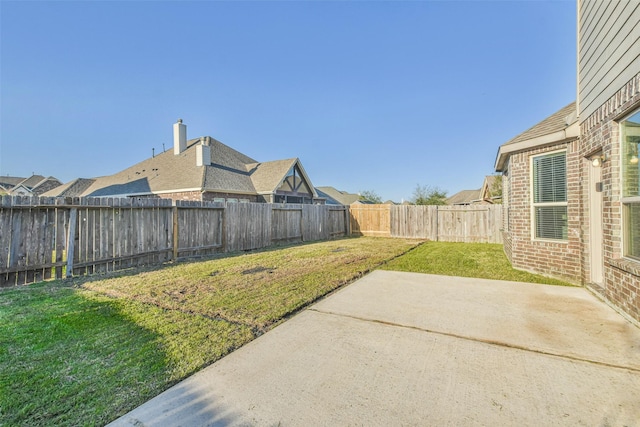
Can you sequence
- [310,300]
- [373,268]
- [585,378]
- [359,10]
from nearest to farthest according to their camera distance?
[585,378] < [310,300] < [373,268] < [359,10]

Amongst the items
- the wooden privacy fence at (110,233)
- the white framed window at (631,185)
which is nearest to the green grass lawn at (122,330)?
the wooden privacy fence at (110,233)

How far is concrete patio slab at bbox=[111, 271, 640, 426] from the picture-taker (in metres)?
1.91

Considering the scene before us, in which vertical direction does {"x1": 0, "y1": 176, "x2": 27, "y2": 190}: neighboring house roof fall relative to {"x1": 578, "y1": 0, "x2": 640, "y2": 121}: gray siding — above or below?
above

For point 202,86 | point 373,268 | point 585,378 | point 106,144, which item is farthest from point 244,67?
point 106,144

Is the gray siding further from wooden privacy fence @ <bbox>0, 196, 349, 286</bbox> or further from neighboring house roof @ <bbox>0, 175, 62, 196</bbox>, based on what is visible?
neighboring house roof @ <bbox>0, 175, 62, 196</bbox>

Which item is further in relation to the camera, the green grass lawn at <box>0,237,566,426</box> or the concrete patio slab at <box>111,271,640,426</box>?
the green grass lawn at <box>0,237,566,426</box>

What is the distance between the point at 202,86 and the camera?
16969 mm

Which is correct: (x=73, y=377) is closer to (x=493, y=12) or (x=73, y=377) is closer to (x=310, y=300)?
(x=310, y=300)

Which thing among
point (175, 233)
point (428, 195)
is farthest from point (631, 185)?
point (428, 195)

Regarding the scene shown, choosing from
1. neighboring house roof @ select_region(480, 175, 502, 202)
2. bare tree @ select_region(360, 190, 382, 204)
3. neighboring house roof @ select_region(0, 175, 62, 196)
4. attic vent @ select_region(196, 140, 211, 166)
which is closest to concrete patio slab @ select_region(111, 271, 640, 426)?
attic vent @ select_region(196, 140, 211, 166)

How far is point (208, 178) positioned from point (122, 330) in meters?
13.8

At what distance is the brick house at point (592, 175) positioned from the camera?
11.4 ft

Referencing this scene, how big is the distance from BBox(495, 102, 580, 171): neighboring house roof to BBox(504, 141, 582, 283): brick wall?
0.54 feet

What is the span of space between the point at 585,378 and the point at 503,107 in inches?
674
